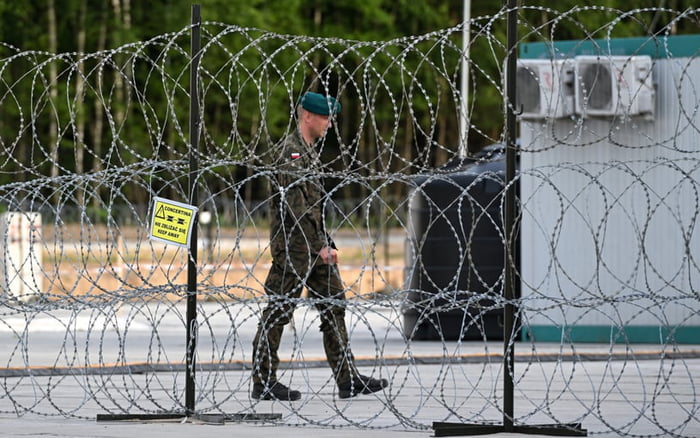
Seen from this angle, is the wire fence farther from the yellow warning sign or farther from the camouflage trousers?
the camouflage trousers

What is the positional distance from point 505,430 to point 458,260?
837 centimetres

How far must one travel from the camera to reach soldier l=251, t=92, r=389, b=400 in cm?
1038

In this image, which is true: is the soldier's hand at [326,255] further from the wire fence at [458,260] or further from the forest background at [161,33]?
the forest background at [161,33]

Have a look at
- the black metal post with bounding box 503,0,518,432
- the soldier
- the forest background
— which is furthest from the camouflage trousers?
the forest background

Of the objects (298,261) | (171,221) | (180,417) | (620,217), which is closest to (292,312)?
(298,261)

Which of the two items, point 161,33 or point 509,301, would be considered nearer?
point 509,301

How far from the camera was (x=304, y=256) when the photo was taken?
418 inches

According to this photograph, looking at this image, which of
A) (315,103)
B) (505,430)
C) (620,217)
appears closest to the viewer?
(505,430)

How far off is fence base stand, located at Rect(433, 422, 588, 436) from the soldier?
1976mm

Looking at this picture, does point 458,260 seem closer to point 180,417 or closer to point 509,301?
point 180,417

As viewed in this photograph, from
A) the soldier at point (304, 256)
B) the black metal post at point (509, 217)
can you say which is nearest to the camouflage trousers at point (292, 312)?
the soldier at point (304, 256)

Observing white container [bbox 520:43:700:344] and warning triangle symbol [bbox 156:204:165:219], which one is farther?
white container [bbox 520:43:700:344]

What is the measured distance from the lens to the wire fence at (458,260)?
8.83 metres

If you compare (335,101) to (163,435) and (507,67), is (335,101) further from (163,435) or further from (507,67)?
(163,435)
